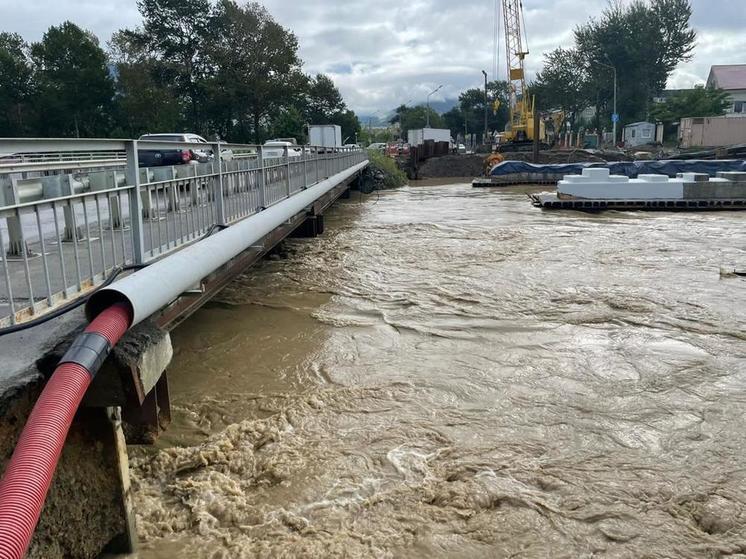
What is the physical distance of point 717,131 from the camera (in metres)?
53.7

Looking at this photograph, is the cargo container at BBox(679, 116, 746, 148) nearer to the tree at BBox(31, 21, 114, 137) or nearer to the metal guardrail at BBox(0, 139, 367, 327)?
the tree at BBox(31, 21, 114, 137)

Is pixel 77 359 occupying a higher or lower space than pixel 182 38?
Result: lower

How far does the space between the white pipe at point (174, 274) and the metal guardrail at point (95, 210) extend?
0.32 meters

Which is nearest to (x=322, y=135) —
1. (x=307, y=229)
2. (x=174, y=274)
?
(x=307, y=229)

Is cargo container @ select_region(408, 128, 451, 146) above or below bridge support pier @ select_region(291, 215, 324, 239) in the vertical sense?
above

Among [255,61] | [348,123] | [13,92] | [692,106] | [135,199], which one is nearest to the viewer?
[135,199]

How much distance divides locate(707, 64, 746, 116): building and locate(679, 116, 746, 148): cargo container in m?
19.1

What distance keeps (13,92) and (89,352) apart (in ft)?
196

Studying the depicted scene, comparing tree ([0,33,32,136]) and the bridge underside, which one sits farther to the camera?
tree ([0,33,32,136])

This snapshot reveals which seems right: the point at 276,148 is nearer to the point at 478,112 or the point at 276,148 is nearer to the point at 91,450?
the point at 91,450

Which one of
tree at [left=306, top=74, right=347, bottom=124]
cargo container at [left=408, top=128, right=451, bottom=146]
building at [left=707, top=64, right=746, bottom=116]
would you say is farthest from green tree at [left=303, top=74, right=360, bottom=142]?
building at [left=707, top=64, right=746, bottom=116]

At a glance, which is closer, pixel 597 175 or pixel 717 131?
pixel 597 175

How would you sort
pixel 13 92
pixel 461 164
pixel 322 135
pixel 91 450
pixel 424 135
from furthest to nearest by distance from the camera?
pixel 424 135 → pixel 13 92 → pixel 461 164 → pixel 322 135 → pixel 91 450

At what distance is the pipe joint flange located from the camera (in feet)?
10.2
